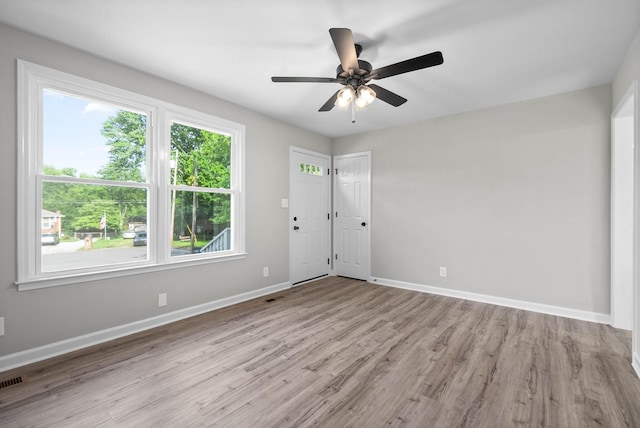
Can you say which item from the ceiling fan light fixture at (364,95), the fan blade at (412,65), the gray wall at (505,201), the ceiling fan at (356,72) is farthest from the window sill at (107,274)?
the gray wall at (505,201)

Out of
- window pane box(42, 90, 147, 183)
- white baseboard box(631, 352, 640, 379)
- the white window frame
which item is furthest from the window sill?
white baseboard box(631, 352, 640, 379)

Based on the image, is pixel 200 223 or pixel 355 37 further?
pixel 200 223

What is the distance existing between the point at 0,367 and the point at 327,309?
286 cm

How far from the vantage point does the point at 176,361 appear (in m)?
2.33

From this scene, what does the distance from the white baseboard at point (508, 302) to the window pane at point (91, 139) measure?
3871mm

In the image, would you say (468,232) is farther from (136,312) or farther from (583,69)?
(136,312)

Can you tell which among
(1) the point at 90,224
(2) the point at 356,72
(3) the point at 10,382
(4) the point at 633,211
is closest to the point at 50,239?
(1) the point at 90,224

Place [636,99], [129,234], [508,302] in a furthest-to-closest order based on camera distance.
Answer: [508,302]
[129,234]
[636,99]

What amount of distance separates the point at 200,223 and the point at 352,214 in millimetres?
2669

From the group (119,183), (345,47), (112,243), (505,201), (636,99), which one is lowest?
(112,243)

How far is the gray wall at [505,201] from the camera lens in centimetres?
325

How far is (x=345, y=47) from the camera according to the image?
6.50ft

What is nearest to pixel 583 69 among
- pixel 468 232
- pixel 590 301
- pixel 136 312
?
pixel 468 232

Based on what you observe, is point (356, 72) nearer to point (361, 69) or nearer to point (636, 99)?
point (361, 69)
